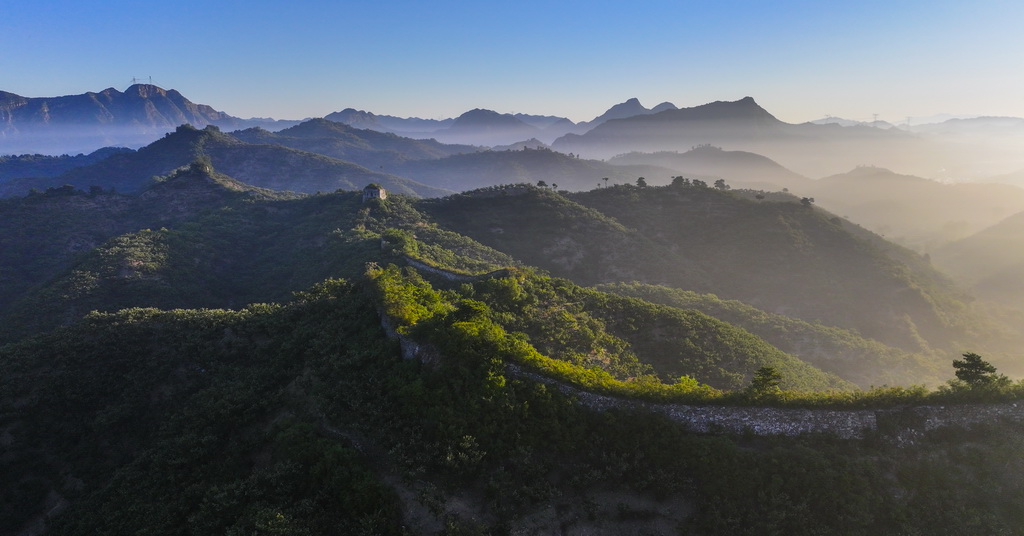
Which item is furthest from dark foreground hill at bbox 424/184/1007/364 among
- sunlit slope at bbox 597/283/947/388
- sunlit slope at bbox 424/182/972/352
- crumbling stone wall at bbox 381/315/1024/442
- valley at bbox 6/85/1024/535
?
crumbling stone wall at bbox 381/315/1024/442

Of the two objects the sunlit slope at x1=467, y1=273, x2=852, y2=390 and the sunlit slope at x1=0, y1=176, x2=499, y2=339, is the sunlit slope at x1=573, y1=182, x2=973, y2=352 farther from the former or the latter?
the sunlit slope at x1=0, y1=176, x2=499, y2=339

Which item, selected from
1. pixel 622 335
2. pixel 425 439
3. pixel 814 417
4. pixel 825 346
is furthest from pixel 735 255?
pixel 425 439

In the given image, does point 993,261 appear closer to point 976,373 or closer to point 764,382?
point 976,373

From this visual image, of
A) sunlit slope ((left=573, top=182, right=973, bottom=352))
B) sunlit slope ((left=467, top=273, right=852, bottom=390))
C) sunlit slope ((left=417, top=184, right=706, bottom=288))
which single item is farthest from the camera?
sunlit slope ((left=417, top=184, right=706, bottom=288))

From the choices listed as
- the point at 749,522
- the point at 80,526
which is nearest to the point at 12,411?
the point at 80,526

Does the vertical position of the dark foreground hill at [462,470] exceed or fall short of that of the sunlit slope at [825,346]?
it exceeds it

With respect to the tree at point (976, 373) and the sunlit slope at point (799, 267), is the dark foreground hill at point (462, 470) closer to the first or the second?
the tree at point (976, 373)

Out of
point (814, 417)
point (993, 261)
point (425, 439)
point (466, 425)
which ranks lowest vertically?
point (993, 261)

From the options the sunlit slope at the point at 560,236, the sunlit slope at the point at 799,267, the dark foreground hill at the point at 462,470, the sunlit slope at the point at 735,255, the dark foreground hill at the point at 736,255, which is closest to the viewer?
the dark foreground hill at the point at 462,470

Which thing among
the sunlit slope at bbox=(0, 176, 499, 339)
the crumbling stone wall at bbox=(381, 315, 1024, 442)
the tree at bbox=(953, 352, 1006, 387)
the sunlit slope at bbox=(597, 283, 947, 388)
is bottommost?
the sunlit slope at bbox=(597, 283, 947, 388)

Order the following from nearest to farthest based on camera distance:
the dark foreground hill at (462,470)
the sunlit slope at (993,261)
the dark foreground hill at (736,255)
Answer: the dark foreground hill at (462,470)
the dark foreground hill at (736,255)
the sunlit slope at (993,261)

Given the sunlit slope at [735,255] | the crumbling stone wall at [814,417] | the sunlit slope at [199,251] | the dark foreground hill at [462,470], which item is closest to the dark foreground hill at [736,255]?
the sunlit slope at [735,255]
